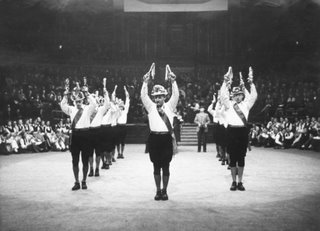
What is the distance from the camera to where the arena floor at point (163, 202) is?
5.18m

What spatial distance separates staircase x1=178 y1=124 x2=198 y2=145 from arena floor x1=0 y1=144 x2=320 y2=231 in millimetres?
8673

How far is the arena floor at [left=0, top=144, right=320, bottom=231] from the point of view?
5176 millimetres

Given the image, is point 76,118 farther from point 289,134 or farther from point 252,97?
point 289,134

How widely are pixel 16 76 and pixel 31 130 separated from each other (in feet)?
27.7

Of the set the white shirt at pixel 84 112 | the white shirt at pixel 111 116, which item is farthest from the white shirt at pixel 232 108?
the white shirt at pixel 111 116

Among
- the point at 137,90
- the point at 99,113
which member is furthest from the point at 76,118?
the point at 137,90

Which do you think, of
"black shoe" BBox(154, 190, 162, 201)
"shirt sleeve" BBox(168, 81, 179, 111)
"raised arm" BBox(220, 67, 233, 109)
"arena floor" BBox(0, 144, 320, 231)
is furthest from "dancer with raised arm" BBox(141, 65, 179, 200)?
"raised arm" BBox(220, 67, 233, 109)

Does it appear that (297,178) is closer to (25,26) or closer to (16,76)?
(16,76)

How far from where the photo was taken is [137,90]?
23.6 meters

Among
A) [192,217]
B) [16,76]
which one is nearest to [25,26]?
[16,76]

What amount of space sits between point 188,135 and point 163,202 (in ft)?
46.5

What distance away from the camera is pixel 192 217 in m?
5.50

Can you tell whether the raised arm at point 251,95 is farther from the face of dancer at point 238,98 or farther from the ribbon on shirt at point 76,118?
the ribbon on shirt at point 76,118

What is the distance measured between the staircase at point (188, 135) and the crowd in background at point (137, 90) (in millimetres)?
694
